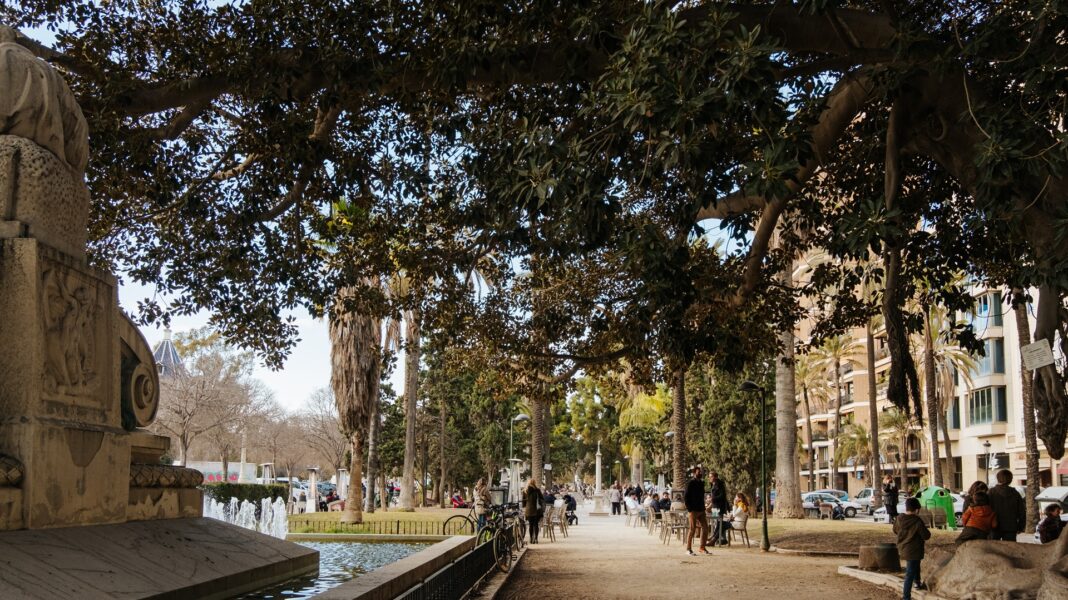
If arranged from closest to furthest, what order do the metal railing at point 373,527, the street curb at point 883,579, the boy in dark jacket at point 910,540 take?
the boy in dark jacket at point 910,540
the street curb at point 883,579
the metal railing at point 373,527

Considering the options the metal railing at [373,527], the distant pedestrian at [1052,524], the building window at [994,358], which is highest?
the building window at [994,358]

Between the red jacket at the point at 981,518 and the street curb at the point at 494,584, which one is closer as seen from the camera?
the street curb at the point at 494,584

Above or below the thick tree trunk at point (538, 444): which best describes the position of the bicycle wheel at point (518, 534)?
below

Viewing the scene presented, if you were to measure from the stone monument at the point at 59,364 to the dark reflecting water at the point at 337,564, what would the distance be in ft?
1.79

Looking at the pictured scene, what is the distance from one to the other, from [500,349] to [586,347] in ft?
5.18

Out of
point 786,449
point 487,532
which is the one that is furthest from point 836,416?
point 487,532

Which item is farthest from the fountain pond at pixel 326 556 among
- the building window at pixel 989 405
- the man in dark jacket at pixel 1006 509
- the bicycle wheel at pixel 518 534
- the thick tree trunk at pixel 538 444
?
the building window at pixel 989 405

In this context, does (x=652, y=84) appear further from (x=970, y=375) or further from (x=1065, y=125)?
(x=970, y=375)

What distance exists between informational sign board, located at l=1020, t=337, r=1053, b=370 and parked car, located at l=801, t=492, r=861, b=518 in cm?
4053

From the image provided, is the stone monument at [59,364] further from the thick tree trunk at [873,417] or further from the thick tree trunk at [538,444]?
the thick tree trunk at [873,417]

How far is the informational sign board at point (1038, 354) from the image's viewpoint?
9.59 m

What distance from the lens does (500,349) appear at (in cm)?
1852

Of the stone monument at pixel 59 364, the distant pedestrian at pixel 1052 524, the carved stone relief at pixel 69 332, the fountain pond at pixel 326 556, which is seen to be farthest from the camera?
the distant pedestrian at pixel 1052 524

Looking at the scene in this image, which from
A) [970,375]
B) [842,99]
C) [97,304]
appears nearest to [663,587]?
[842,99]
